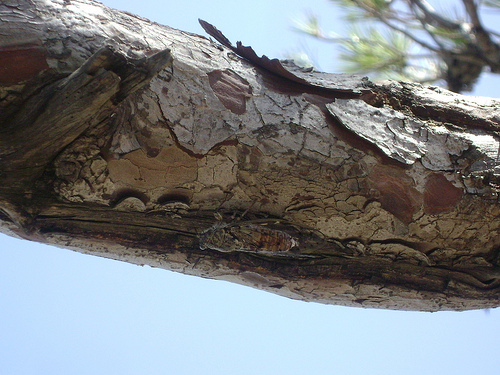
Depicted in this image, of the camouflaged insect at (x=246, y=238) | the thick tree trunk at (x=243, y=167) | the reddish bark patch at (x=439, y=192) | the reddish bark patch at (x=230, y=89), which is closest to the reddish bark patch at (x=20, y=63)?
the thick tree trunk at (x=243, y=167)

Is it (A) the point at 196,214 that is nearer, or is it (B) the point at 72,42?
(B) the point at 72,42

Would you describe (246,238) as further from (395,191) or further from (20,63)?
(20,63)

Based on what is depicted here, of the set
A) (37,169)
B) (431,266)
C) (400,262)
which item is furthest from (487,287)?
(37,169)

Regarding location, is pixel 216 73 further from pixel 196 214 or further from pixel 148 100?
pixel 196 214

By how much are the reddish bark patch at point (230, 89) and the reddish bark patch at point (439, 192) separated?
1.92 feet

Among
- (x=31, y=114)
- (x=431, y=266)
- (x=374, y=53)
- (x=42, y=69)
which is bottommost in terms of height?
(x=431, y=266)

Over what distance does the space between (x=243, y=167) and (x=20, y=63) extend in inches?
23.6

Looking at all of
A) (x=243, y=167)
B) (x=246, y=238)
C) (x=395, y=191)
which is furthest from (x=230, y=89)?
(x=395, y=191)

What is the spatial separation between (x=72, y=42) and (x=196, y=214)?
1.86 feet

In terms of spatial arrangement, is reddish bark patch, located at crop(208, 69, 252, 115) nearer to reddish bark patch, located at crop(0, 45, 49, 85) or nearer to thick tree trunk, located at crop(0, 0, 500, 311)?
thick tree trunk, located at crop(0, 0, 500, 311)

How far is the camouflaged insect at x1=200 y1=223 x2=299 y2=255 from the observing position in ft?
4.11

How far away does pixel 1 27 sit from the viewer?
3.20 feet

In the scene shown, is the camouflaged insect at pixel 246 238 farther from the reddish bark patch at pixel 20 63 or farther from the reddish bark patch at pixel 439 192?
the reddish bark patch at pixel 20 63

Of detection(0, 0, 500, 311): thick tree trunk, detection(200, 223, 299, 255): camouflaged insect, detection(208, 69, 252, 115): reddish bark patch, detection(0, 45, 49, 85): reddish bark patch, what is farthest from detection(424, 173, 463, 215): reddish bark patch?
detection(0, 45, 49, 85): reddish bark patch
